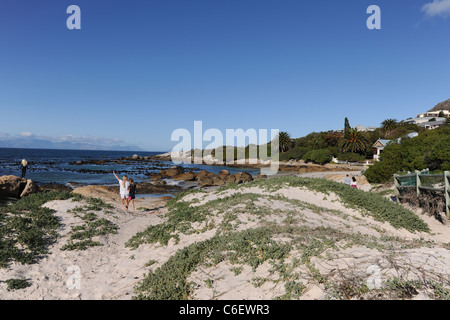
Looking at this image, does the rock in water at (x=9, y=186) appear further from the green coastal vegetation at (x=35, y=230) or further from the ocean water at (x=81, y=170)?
the ocean water at (x=81, y=170)

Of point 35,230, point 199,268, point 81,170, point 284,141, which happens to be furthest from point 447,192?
point 284,141

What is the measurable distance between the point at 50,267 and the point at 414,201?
51.2ft

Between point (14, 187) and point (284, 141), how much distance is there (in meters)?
77.1

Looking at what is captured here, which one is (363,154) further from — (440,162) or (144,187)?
(144,187)

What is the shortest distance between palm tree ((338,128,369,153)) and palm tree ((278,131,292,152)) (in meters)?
19.9

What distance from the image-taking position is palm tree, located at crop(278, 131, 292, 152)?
83625 millimetres

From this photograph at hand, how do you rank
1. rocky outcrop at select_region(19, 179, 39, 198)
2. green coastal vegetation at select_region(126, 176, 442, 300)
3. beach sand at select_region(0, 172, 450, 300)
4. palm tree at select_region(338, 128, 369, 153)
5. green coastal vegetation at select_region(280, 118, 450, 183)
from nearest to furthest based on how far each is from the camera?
beach sand at select_region(0, 172, 450, 300)
green coastal vegetation at select_region(126, 176, 442, 300)
rocky outcrop at select_region(19, 179, 39, 198)
green coastal vegetation at select_region(280, 118, 450, 183)
palm tree at select_region(338, 128, 369, 153)

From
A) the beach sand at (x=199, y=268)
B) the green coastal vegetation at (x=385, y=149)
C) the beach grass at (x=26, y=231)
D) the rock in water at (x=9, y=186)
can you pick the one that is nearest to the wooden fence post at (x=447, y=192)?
the beach sand at (x=199, y=268)

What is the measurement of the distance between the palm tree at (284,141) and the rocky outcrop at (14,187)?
76.0m

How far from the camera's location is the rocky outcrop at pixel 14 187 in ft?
39.5

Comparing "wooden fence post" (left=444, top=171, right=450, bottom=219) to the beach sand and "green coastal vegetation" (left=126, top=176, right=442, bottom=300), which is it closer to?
"green coastal vegetation" (left=126, top=176, right=442, bottom=300)

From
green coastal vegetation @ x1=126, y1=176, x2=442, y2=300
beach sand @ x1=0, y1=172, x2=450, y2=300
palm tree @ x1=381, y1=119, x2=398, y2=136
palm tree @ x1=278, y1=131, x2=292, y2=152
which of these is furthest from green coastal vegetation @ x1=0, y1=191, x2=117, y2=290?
palm tree @ x1=381, y1=119, x2=398, y2=136
